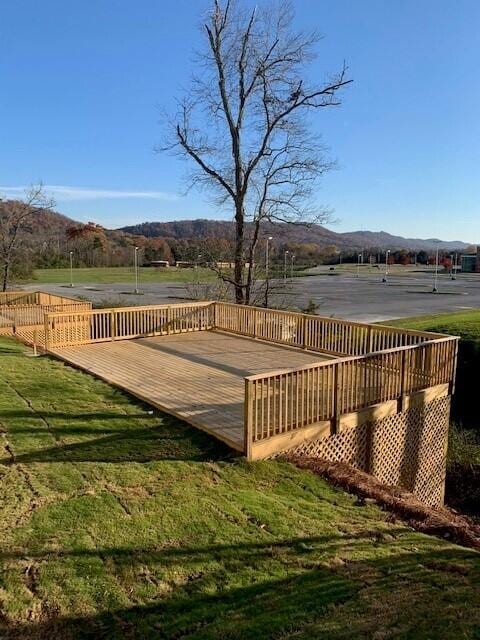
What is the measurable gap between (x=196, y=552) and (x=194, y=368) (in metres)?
5.50

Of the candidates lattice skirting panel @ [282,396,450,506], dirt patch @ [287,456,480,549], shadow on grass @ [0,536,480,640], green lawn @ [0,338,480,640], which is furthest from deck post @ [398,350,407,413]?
shadow on grass @ [0,536,480,640]

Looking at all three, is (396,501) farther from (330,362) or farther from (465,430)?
(465,430)

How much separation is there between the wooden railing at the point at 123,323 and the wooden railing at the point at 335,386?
6.09 metres

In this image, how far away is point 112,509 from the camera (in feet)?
13.7

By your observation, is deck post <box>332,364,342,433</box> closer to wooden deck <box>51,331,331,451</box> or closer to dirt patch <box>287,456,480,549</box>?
dirt patch <box>287,456,480,549</box>

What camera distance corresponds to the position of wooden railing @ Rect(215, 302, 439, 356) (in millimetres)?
9258

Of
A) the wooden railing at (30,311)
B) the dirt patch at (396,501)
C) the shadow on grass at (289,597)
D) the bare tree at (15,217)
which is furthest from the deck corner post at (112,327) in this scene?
the bare tree at (15,217)

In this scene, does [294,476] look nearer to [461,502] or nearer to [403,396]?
[403,396]

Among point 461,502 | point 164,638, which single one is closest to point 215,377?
point 461,502

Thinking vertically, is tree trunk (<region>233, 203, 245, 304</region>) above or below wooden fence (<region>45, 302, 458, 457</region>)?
above

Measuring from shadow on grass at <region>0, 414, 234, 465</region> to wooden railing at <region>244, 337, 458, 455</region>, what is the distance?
565 millimetres

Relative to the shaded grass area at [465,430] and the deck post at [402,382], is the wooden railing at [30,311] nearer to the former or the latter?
the deck post at [402,382]

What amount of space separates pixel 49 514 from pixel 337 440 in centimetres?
373

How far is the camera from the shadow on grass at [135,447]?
520 cm
